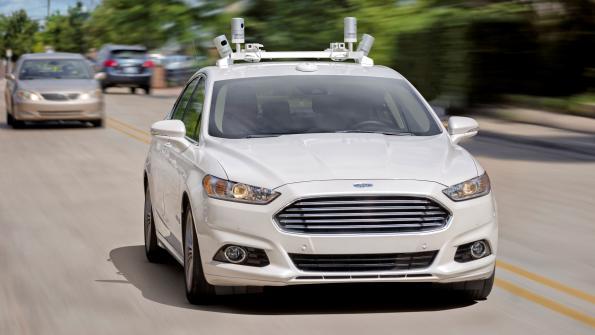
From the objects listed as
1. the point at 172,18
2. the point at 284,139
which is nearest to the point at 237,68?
the point at 284,139

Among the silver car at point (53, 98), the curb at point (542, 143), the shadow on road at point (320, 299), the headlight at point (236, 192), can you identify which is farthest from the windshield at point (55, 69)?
the headlight at point (236, 192)

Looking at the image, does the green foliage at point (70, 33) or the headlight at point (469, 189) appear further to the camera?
the green foliage at point (70, 33)

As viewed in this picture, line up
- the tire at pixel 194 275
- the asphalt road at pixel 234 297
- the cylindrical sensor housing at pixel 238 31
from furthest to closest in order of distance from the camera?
the cylindrical sensor housing at pixel 238 31
the tire at pixel 194 275
the asphalt road at pixel 234 297

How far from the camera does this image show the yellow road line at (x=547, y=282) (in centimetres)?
854

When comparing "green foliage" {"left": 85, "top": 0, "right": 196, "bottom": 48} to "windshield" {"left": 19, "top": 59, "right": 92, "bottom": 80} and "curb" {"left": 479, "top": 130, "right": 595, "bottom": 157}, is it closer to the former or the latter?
"windshield" {"left": 19, "top": 59, "right": 92, "bottom": 80}

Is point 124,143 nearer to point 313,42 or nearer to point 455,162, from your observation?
point 313,42

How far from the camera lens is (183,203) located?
849 cm

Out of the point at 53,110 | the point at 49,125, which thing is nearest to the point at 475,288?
the point at 53,110

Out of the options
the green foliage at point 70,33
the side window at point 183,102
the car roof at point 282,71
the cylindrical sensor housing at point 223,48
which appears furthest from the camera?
the green foliage at point 70,33

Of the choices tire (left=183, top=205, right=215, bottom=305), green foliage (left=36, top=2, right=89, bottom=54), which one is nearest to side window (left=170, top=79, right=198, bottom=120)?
tire (left=183, top=205, right=215, bottom=305)

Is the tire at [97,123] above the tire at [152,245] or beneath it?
beneath

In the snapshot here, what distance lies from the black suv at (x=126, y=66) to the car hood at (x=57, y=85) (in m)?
18.4

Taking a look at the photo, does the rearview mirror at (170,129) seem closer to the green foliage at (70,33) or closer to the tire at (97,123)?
the tire at (97,123)

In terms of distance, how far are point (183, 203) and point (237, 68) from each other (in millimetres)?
1536
